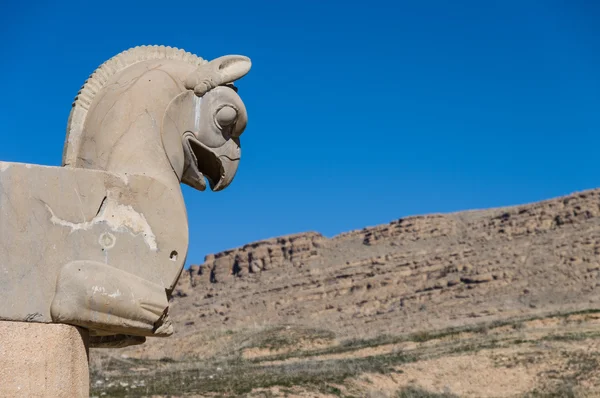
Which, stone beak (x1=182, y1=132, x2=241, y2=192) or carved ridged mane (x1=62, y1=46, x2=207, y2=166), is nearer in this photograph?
carved ridged mane (x1=62, y1=46, x2=207, y2=166)

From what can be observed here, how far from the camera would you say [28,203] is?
143 inches

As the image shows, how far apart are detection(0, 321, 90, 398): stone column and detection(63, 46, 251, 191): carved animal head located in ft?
2.66

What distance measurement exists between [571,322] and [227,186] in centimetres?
2915

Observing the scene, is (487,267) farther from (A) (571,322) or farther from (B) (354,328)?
(A) (571,322)

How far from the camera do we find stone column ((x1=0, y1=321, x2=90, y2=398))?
11.5 feet

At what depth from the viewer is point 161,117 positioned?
4.10 metres

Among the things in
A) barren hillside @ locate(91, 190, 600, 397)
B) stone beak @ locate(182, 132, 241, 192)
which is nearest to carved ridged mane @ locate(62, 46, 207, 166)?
stone beak @ locate(182, 132, 241, 192)

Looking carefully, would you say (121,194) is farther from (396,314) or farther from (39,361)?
(396,314)

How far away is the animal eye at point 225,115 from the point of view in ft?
14.0

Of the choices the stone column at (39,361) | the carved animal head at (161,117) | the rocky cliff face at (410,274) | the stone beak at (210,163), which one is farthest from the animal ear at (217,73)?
the rocky cliff face at (410,274)

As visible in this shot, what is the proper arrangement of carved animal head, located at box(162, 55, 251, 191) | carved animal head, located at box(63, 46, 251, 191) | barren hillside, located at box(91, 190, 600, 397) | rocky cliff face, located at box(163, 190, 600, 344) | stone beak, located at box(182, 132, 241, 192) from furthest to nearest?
rocky cliff face, located at box(163, 190, 600, 344), barren hillside, located at box(91, 190, 600, 397), stone beak, located at box(182, 132, 241, 192), carved animal head, located at box(162, 55, 251, 191), carved animal head, located at box(63, 46, 251, 191)

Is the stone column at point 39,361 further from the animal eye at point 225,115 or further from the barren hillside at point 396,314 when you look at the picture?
the barren hillside at point 396,314

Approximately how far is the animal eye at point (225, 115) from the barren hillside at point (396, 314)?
12.6 meters

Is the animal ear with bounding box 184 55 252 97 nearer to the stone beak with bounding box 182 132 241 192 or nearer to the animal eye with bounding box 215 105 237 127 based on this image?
the animal eye with bounding box 215 105 237 127
